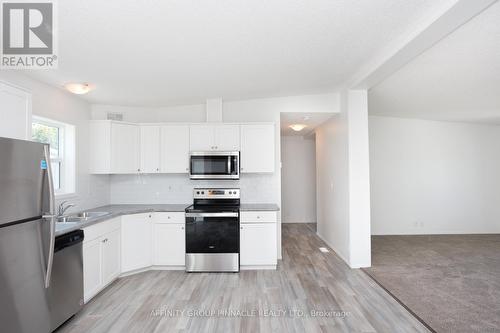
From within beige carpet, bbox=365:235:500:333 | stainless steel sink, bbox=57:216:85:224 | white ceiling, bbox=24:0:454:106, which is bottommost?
beige carpet, bbox=365:235:500:333

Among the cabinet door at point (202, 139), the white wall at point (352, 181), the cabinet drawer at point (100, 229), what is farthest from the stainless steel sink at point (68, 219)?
the white wall at point (352, 181)

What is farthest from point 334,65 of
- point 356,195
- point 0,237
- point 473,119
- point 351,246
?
point 473,119

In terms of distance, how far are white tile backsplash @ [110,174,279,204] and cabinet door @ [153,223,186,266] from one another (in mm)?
676

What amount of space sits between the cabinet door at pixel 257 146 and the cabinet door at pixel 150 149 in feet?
4.36

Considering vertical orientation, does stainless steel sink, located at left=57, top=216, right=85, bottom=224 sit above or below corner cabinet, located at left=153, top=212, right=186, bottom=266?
above

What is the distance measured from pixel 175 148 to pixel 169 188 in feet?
2.40

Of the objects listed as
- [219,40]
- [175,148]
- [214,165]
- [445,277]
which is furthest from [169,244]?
[445,277]

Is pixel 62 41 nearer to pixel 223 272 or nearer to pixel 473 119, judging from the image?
pixel 223 272

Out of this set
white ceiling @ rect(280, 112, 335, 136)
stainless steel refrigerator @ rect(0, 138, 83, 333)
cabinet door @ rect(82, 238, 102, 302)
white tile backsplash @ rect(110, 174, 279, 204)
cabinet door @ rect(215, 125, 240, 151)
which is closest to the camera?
stainless steel refrigerator @ rect(0, 138, 83, 333)

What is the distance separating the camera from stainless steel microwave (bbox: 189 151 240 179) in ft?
13.1

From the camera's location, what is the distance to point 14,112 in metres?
2.22

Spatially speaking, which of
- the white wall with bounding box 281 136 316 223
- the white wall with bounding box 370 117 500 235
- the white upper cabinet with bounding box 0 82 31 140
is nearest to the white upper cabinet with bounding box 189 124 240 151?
the white upper cabinet with bounding box 0 82 31 140

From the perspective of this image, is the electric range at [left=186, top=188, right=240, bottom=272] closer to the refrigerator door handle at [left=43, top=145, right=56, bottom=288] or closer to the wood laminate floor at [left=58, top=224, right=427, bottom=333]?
the wood laminate floor at [left=58, top=224, right=427, bottom=333]

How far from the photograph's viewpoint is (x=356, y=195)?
3871 millimetres
